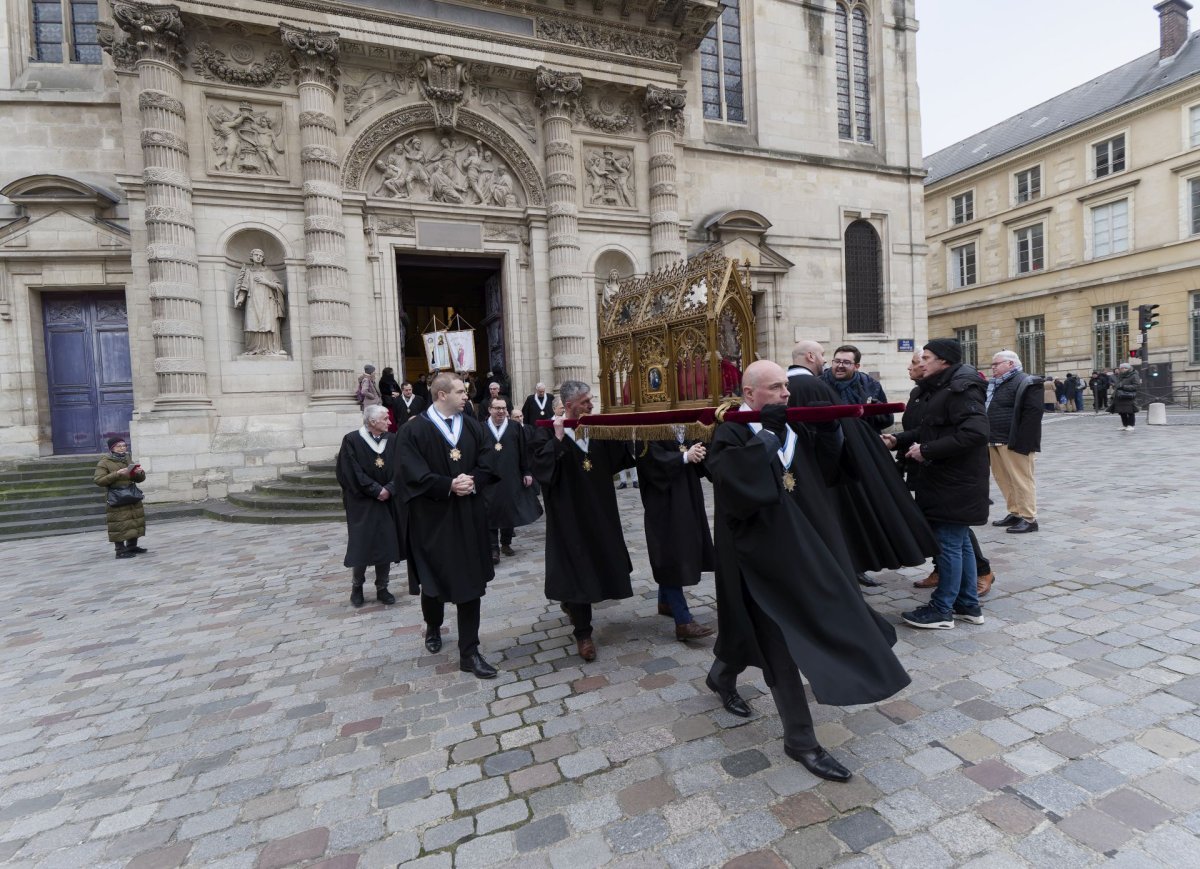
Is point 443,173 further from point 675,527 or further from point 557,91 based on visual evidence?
point 675,527

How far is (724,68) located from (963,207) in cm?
2501

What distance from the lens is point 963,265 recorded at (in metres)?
35.2

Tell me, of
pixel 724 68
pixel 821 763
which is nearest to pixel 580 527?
pixel 821 763

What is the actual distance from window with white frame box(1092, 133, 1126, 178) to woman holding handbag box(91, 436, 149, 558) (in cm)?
3864

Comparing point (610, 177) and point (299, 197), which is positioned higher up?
point (610, 177)

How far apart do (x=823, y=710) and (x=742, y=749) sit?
0.63 meters

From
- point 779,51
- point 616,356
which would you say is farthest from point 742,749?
point 779,51

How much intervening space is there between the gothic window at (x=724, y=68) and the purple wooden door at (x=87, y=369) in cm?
1542

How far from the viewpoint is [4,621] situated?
575 cm

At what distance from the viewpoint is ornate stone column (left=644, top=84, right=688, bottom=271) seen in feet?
49.3

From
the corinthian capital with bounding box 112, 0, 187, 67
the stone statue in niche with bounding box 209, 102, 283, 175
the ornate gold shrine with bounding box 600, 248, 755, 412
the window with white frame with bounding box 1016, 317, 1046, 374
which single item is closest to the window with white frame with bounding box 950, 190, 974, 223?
the window with white frame with bounding box 1016, 317, 1046, 374

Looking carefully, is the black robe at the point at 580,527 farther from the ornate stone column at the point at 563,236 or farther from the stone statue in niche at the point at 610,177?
the stone statue in niche at the point at 610,177

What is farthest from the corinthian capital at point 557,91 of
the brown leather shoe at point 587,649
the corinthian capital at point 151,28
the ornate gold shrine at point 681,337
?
the brown leather shoe at point 587,649

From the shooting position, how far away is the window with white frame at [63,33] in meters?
12.5
